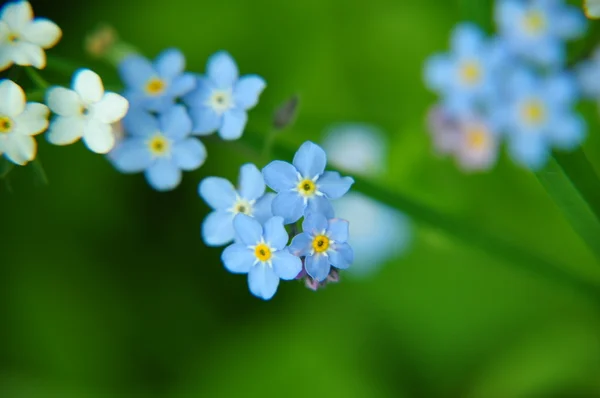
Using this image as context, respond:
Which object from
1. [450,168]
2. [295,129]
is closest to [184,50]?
[295,129]

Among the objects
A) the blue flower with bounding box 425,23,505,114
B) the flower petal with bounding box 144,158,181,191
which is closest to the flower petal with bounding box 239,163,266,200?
the flower petal with bounding box 144,158,181,191

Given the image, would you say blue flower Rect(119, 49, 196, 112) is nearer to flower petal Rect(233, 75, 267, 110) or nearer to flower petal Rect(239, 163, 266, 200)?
flower petal Rect(233, 75, 267, 110)

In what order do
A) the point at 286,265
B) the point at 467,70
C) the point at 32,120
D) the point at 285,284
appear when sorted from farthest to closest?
the point at 285,284 < the point at 467,70 < the point at 32,120 < the point at 286,265

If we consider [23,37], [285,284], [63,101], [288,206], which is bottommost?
[288,206]

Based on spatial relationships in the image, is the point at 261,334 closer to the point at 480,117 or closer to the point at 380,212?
the point at 380,212

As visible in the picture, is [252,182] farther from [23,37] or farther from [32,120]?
[23,37]

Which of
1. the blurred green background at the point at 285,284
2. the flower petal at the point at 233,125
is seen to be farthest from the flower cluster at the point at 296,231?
the blurred green background at the point at 285,284

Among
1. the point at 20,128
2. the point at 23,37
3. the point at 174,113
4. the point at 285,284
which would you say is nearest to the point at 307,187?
the point at 174,113

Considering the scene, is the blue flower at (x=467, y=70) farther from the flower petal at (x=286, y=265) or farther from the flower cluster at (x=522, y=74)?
the flower petal at (x=286, y=265)
